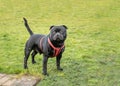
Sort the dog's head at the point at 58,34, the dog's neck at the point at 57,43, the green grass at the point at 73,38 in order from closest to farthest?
the dog's head at the point at 58,34
the dog's neck at the point at 57,43
the green grass at the point at 73,38

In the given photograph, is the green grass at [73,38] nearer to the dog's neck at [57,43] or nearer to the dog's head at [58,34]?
the dog's neck at [57,43]

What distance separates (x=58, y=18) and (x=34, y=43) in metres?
8.05

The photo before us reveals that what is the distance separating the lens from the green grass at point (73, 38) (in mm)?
7059

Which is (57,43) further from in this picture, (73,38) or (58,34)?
(73,38)

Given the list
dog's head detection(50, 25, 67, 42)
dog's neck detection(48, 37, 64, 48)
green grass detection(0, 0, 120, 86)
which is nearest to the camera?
dog's head detection(50, 25, 67, 42)

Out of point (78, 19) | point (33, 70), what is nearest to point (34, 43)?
point (33, 70)

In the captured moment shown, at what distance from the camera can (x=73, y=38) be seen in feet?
35.9

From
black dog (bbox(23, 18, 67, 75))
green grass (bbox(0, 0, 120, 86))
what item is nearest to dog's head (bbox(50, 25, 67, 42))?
black dog (bbox(23, 18, 67, 75))

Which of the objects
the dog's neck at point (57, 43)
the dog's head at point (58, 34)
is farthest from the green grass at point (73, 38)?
the dog's head at point (58, 34)

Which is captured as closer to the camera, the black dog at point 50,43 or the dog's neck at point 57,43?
the black dog at point 50,43

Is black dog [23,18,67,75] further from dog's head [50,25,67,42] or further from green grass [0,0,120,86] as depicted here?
green grass [0,0,120,86]

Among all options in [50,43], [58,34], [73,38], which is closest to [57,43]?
[50,43]

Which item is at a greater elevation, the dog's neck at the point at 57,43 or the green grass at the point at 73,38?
the dog's neck at the point at 57,43

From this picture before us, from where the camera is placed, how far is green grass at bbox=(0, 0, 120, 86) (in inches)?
278
